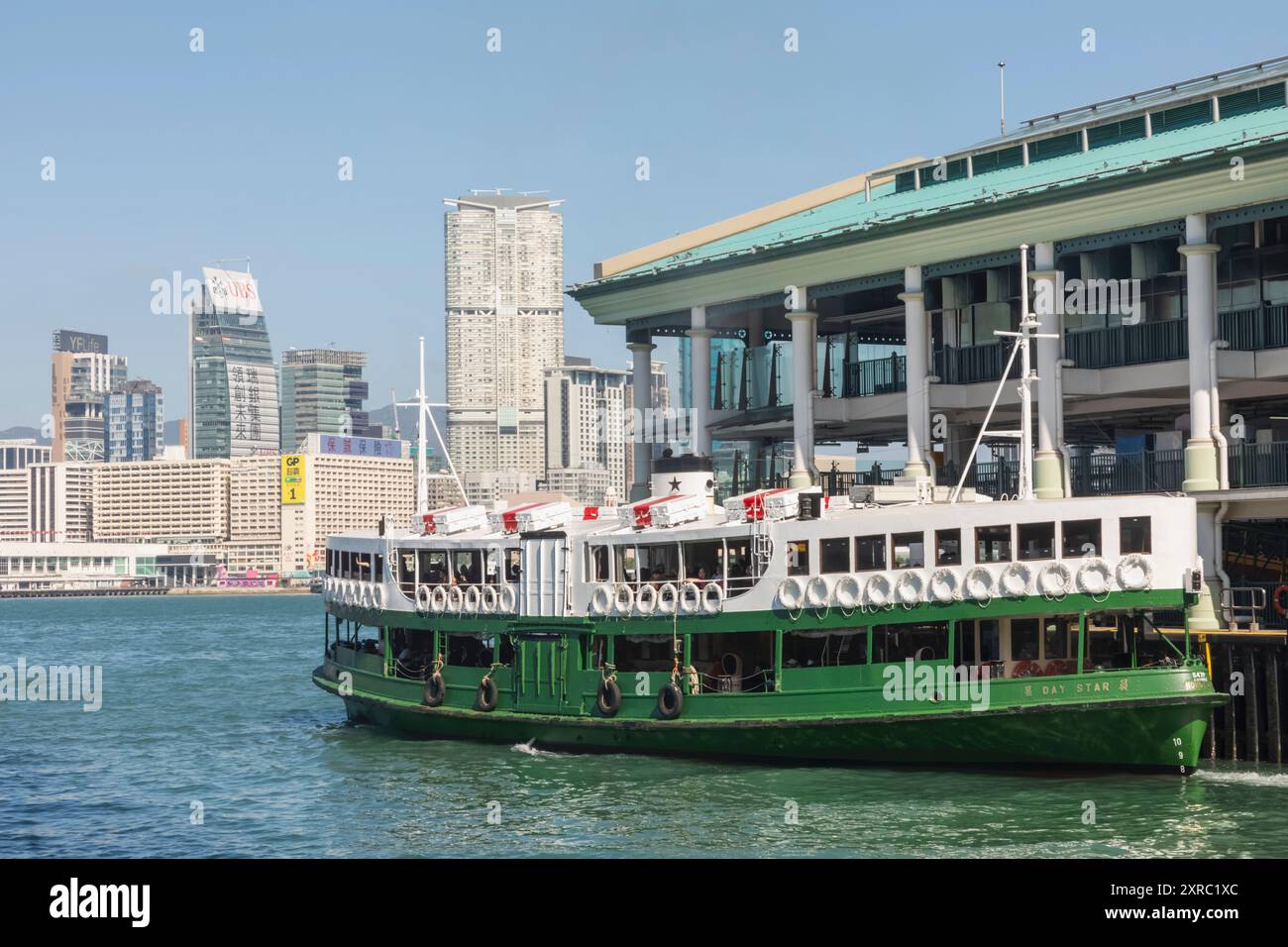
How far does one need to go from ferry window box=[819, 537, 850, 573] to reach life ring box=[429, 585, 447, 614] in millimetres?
11234

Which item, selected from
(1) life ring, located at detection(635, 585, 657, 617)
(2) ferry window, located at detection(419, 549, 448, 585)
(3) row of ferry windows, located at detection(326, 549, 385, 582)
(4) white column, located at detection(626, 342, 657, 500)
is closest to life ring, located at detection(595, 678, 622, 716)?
(1) life ring, located at detection(635, 585, 657, 617)

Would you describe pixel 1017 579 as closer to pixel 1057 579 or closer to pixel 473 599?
pixel 1057 579

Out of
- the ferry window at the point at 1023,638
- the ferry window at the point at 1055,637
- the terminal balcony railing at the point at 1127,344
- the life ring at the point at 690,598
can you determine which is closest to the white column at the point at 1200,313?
the terminal balcony railing at the point at 1127,344

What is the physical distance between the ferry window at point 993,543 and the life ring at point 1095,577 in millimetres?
1741

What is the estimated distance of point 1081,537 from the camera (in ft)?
101

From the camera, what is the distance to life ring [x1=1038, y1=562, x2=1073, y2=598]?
3066 centimetres

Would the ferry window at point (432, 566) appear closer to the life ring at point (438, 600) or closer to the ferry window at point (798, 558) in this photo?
the life ring at point (438, 600)

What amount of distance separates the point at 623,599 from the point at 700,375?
19.9 meters

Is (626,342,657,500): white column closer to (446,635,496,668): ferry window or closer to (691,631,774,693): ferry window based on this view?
(446,635,496,668): ferry window

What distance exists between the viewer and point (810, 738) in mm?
33781

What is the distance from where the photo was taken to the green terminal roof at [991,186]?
39.8 metres

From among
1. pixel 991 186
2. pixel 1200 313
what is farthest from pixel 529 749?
pixel 991 186

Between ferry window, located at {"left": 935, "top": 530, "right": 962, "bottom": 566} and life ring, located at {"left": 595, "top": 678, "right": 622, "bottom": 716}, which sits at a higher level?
ferry window, located at {"left": 935, "top": 530, "right": 962, "bottom": 566}

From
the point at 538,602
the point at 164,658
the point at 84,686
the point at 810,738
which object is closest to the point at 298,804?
the point at 538,602
